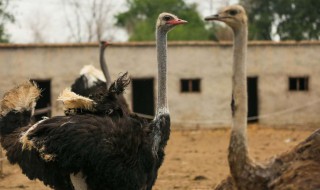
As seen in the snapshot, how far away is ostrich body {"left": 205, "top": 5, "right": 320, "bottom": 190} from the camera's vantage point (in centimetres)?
347

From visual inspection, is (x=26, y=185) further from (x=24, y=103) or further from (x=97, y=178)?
(x=97, y=178)

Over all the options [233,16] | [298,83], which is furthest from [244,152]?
[298,83]

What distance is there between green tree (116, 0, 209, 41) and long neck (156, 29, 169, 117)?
24.0 meters

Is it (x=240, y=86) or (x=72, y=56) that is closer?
(x=240, y=86)

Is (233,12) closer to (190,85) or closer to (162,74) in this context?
(162,74)

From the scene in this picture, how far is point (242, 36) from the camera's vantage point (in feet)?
11.7

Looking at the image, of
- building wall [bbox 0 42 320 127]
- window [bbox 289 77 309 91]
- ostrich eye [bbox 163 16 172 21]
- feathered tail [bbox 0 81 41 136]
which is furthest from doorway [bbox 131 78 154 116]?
ostrich eye [bbox 163 16 172 21]

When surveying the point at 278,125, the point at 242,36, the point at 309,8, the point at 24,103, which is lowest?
the point at 278,125

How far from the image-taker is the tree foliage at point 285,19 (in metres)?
22.2

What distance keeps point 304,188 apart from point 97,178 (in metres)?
1.69

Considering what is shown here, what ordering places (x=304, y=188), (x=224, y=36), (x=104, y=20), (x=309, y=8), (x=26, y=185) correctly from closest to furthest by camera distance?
(x=304, y=188), (x=26, y=185), (x=309, y=8), (x=224, y=36), (x=104, y=20)

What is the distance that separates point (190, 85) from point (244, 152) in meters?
11.6

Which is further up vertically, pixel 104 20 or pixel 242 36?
pixel 104 20

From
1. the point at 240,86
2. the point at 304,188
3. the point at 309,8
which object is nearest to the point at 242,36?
the point at 240,86
